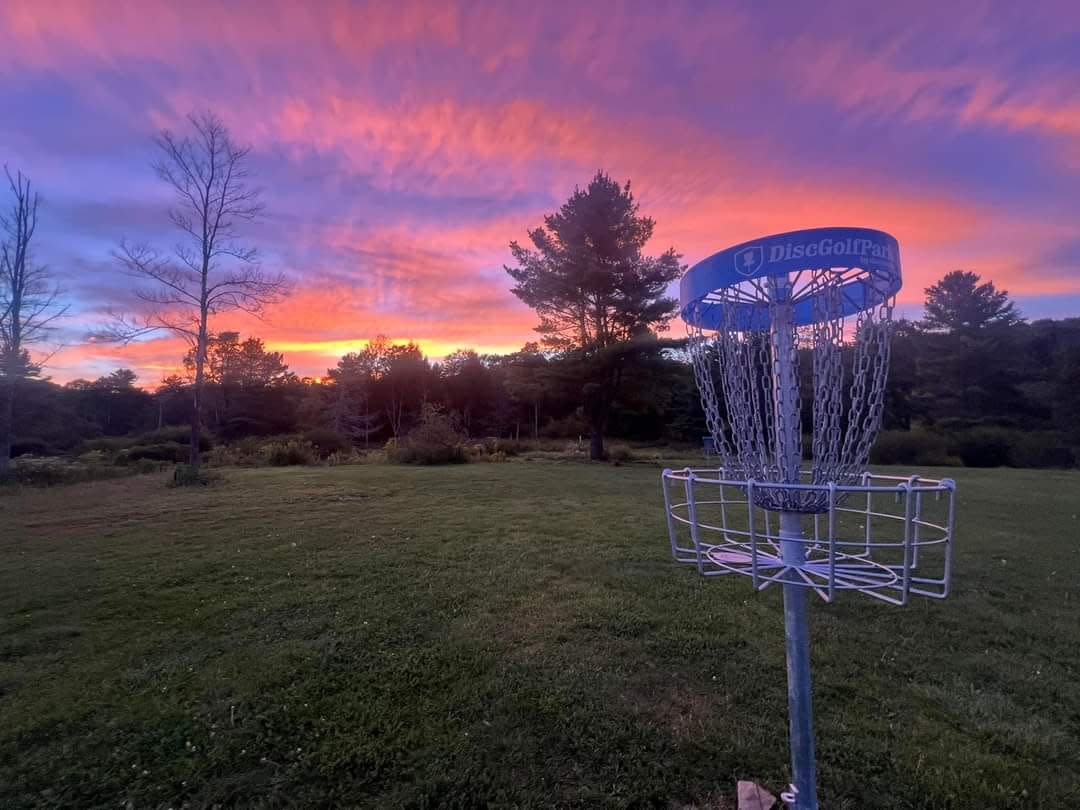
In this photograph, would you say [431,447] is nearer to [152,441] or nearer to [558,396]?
[558,396]

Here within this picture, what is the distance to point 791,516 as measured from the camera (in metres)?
1.39

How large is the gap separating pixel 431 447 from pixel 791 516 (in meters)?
14.3

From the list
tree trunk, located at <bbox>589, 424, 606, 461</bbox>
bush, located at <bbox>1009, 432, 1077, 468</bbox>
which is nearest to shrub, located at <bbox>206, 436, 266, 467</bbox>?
tree trunk, located at <bbox>589, 424, 606, 461</bbox>

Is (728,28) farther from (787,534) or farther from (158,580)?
(158,580)

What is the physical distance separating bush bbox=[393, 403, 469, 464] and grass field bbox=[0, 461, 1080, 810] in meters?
9.26

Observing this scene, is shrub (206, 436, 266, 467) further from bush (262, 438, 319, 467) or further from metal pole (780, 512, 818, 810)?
metal pole (780, 512, 818, 810)

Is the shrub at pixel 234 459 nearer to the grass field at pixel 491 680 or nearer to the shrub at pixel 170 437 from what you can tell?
the shrub at pixel 170 437

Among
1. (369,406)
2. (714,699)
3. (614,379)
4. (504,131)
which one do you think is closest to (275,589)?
(714,699)

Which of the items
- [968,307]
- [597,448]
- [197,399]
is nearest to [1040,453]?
[968,307]

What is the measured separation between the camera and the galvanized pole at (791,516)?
139 cm

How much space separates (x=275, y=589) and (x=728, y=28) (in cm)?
590

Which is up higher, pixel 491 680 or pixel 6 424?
pixel 6 424

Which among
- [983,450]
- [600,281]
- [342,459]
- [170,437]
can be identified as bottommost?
[983,450]

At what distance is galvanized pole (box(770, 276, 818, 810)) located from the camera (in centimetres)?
139
